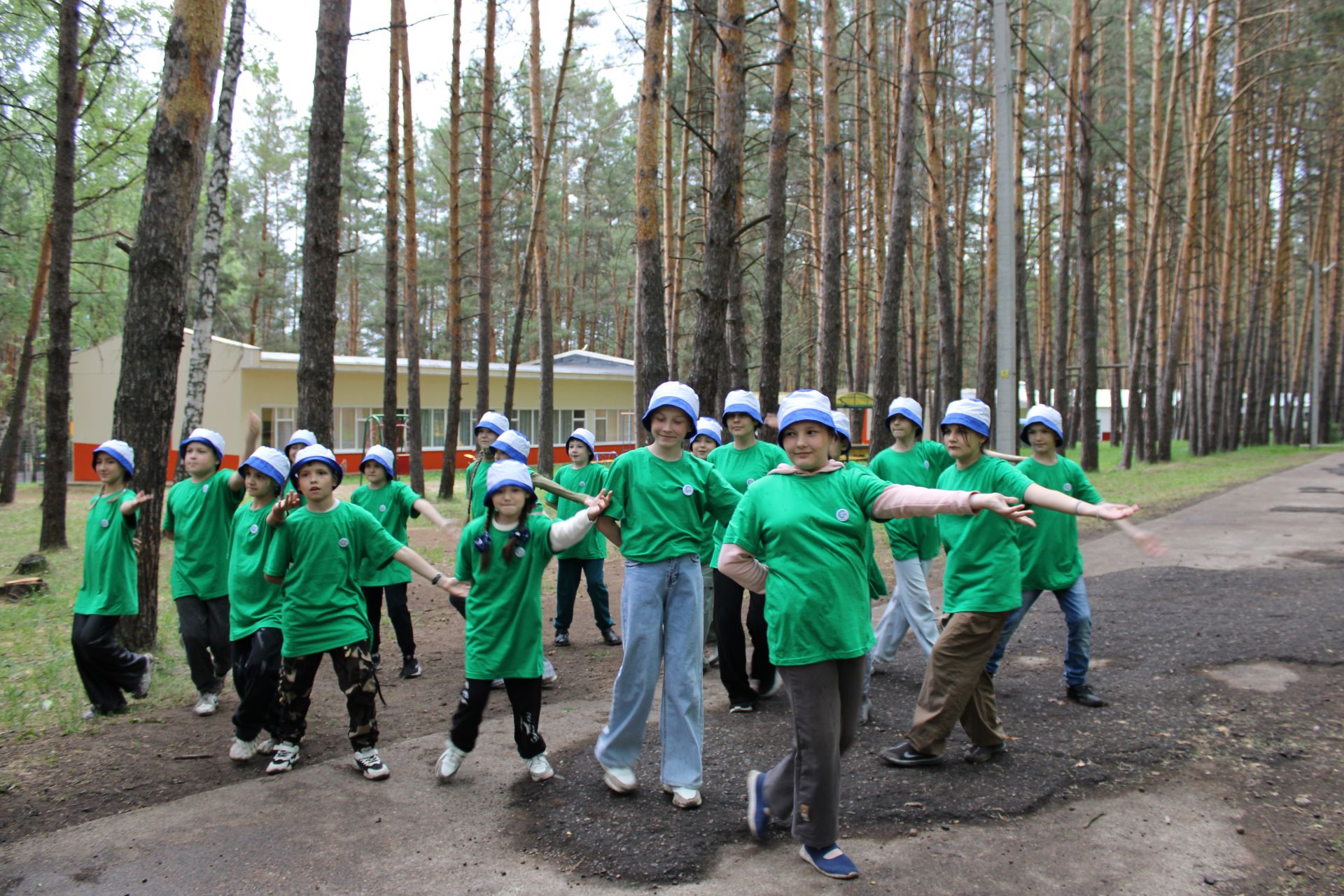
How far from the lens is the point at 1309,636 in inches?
295

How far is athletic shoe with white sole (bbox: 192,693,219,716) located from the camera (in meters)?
5.89

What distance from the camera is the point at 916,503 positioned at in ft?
11.8

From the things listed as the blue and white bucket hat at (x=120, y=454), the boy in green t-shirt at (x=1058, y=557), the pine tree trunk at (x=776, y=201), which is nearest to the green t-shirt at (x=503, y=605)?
the blue and white bucket hat at (x=120, y=454)

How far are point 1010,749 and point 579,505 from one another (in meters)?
Answer: 3.87

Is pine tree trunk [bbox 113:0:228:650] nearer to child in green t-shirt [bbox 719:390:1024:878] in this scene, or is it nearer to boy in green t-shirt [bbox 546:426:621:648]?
boy in green t-shirt [bbox 546:426:621:648]

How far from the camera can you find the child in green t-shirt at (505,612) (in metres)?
4.63

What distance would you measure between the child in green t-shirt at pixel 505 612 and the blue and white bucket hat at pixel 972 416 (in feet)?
6.64

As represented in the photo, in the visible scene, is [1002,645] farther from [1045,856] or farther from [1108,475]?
[1108,475]

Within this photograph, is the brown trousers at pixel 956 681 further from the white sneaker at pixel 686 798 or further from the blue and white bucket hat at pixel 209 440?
the blue and white bucket hat at pixel 209 440

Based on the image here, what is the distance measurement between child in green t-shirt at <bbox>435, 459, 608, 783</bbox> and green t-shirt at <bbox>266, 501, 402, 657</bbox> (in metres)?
0.67

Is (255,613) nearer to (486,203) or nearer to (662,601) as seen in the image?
(662,601)

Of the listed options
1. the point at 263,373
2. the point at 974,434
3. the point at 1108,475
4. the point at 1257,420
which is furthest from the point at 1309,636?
the point at 1257,420

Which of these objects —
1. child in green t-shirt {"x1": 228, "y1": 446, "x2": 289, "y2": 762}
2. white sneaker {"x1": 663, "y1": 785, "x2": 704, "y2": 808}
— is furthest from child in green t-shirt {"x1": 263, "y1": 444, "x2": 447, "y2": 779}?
white sneaker {"x1": 663, "y1": 785, "x2": 704, "y2": 808}

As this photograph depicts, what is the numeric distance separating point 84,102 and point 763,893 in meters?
21.9
